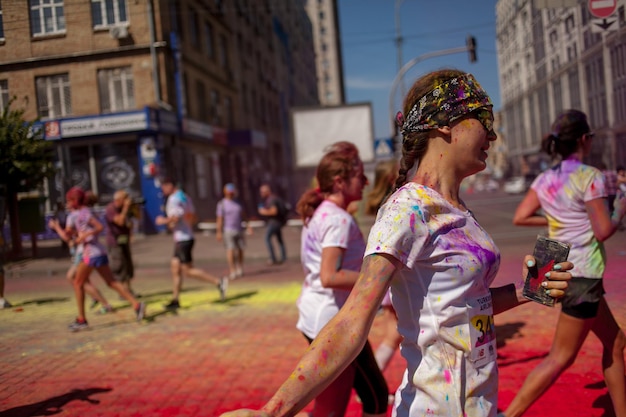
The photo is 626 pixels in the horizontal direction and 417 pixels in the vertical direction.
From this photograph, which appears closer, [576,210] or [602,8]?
[576,210]

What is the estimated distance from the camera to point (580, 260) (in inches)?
127

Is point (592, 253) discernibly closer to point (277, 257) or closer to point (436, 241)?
point (436, 241)

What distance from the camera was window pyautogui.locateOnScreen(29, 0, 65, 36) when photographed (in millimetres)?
2732

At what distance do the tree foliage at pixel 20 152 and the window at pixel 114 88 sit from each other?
1.78 ft

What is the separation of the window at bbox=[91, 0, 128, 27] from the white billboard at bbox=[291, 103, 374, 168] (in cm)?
1524

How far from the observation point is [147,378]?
4.92m

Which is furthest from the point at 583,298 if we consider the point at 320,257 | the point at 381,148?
the point at 381,148

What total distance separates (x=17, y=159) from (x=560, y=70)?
3.70 m

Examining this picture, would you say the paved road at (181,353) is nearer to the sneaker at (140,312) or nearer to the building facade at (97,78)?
the sneaker at (140,312)

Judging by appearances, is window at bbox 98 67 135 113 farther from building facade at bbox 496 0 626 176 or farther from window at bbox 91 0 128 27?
building facade at bbox 496 0 626 176

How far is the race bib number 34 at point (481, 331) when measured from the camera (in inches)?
72.8

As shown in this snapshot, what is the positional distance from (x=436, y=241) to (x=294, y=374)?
0.59 meters

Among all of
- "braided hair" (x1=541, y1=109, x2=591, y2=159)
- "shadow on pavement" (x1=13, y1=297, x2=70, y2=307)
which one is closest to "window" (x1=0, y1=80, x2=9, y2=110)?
"shadow on pavement" (x1=13, y1=297, x2=70, y2=307)

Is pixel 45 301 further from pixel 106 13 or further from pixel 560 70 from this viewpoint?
pixel 560 70
